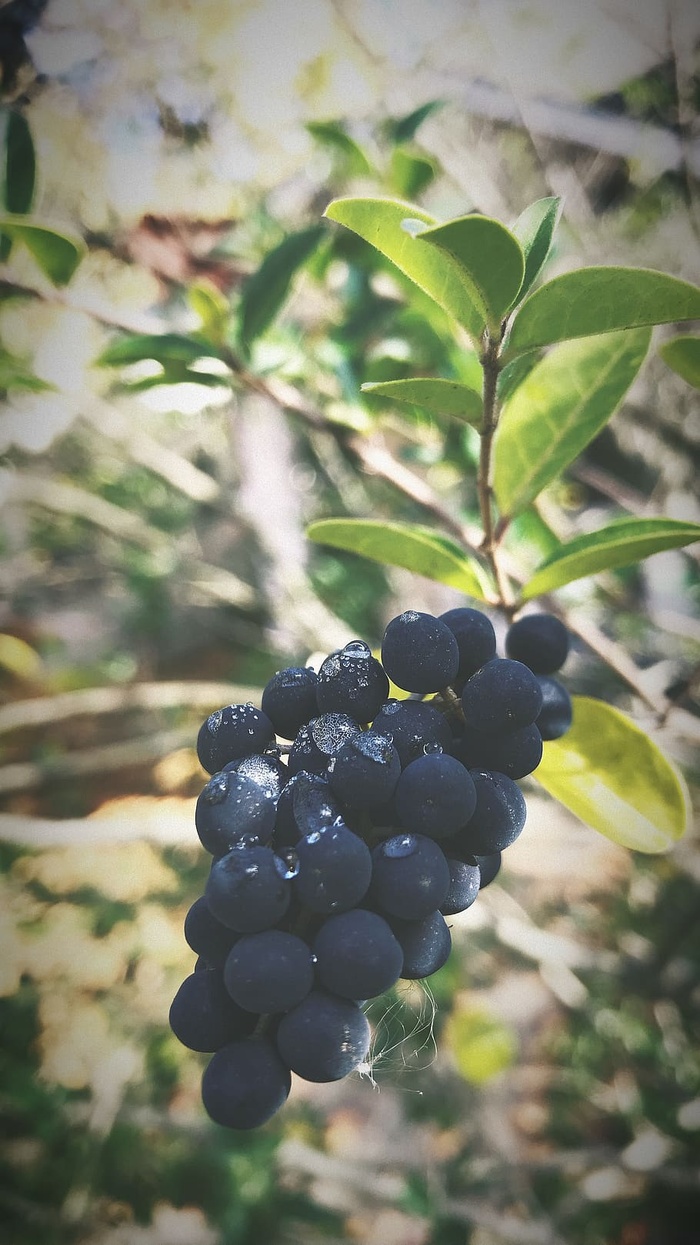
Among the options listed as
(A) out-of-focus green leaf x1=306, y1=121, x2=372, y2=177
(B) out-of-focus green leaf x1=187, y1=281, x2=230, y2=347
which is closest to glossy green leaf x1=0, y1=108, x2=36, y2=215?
(B) out-of-focus green leaf x1=187, y1=281, x2=230, y2=347

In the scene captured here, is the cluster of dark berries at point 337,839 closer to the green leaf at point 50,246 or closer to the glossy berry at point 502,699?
the glossy berry at point 502,699

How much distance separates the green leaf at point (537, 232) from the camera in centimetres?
49

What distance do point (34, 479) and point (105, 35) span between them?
3.48ft

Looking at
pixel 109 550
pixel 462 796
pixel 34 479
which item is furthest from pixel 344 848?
pixel 109 550

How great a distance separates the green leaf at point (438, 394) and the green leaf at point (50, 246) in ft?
1.68

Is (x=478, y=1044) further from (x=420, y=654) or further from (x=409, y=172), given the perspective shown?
(x=409, y=172)

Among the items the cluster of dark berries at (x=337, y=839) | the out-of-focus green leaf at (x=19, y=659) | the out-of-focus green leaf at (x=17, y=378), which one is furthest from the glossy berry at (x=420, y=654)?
the out-of-focus green leaf at (x=19, y=659)

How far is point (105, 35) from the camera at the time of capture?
4.09 feet

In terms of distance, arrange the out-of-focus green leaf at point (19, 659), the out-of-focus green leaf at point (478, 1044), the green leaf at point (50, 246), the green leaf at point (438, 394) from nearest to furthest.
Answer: the green leaf at point (438, 394) < the green leaf at point (50, 246) < the out-of-focus green leaf at point (478, 1044) < the out-of-focus green leaf at point (19, 659)

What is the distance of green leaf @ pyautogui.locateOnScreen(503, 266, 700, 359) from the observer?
457mm

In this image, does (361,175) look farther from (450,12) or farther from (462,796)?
(462,796)

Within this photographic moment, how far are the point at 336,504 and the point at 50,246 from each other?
103 cm

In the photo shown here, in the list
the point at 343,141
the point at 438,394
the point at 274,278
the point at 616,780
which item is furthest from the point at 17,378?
the point at 616,780

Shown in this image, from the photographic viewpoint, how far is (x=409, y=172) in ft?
3.54
